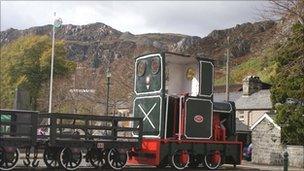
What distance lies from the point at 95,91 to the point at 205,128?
35.0 m

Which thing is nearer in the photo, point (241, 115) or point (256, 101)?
point (256, 101)

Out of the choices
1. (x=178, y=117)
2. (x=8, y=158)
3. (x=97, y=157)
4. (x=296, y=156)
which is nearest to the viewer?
(x=8, y=158)

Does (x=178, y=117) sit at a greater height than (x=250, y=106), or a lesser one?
lesser

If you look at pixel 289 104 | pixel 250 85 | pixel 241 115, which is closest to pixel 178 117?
pixel 289 104

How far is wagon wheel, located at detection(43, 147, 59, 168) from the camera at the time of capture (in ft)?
52.3

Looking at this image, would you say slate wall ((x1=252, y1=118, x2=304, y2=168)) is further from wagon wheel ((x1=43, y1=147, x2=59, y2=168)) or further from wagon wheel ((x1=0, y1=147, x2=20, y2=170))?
wagon wheel ((x1=0, y1=147, x2=20, y2=170))

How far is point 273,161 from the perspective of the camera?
33.6 metres

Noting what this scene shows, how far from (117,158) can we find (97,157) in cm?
60

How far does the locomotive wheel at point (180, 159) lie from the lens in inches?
734

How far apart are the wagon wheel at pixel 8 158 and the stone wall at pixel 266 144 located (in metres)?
21.6

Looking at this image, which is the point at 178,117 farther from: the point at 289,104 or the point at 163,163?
the point at 289,104

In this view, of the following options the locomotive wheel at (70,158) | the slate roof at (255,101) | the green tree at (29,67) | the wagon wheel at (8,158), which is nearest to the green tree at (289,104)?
the slate roof at (255,101)

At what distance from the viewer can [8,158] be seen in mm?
14766

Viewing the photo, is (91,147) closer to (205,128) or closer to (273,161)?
(205,128)
